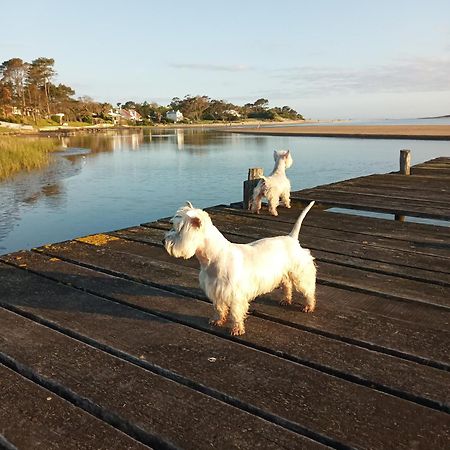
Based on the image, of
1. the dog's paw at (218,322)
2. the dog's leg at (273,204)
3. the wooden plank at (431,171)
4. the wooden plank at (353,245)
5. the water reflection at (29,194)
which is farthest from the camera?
the water reflection at (29,194)

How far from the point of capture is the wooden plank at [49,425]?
205cm

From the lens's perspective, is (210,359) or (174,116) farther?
(174,116)

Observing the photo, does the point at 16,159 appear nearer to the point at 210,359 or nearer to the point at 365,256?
the point at 365,256

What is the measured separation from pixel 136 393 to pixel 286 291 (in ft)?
5.36

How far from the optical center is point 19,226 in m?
11.5

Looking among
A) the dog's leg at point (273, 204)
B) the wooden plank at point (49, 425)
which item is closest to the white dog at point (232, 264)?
the wooden plank at point (49, 425)

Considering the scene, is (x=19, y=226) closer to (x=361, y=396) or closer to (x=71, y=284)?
(x=71, y=284)

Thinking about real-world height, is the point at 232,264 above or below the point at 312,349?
above

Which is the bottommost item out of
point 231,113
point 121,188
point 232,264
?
point 121,188

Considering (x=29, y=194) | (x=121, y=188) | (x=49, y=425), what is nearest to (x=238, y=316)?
(x=49, y=425)

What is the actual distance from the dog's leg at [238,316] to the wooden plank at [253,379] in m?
0.14

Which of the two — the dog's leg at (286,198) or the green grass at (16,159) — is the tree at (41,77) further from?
the dog's leg at (286,198)

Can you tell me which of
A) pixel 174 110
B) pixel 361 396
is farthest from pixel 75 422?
pixel 174 110

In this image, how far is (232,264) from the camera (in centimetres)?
311
